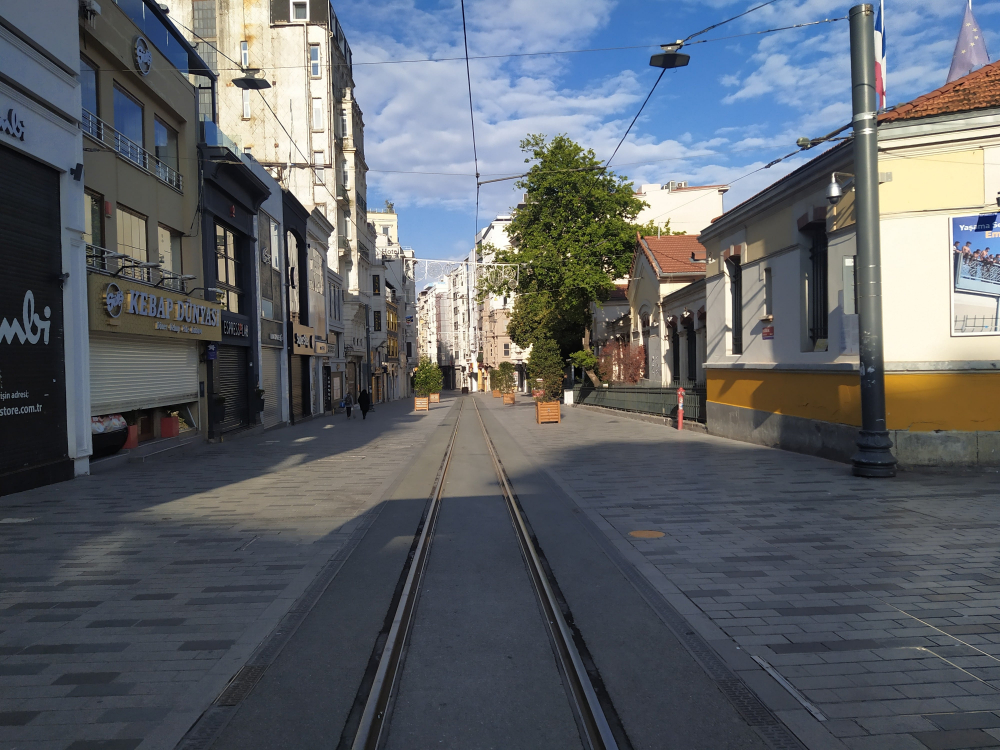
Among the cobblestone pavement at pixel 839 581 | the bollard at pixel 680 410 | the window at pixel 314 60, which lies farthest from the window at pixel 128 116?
the window at pixel 314 60

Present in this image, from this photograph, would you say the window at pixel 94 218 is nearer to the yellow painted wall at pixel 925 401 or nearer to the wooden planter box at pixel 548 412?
the yellow painted wall at pixel 925 401

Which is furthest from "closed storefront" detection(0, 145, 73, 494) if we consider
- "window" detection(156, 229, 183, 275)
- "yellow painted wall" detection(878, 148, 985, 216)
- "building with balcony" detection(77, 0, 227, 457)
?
"yellow painted wall" detection(878, 148, 985, 216)

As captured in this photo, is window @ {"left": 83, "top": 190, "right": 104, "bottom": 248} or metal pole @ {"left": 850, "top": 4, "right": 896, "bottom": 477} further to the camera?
window @ {"left": 83, "top": 190, "right": 104, "bottom": 248}

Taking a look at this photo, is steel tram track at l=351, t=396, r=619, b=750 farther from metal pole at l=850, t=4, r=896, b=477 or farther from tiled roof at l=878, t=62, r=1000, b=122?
tiled roof at l=878, t=62, r=1000, b=122

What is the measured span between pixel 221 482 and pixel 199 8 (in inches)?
1399

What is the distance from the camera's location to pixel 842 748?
3.53 metres

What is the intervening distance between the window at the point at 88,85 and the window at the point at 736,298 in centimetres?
1570

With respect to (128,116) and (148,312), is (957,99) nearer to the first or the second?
(148,312)

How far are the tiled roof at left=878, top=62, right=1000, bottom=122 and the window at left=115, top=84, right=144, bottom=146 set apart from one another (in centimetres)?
1612

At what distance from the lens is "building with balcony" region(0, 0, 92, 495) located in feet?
38.9

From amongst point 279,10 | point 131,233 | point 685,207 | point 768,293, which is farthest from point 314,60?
point 768,293

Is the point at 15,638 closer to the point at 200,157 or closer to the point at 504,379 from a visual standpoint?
the point at 200,157

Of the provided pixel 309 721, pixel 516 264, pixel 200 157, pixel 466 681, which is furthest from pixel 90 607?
pixel 516 264

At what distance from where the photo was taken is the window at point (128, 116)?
17.0 m
